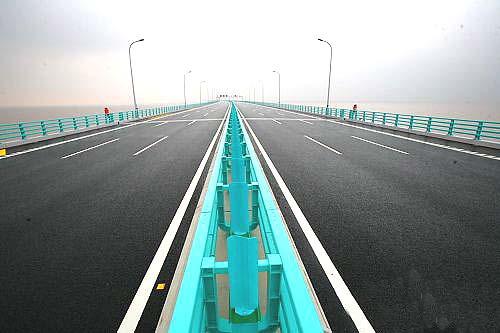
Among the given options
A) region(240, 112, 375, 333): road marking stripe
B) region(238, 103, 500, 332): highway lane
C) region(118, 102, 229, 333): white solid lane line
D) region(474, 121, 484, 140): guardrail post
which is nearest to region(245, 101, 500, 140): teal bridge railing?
region(474, 121, 484, 140): guardrail post

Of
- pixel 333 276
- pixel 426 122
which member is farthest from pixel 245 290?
pixel 426 122

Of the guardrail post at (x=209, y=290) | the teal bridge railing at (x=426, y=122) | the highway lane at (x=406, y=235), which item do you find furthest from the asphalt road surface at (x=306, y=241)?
the teal bridge railing at (x=426, y=122)

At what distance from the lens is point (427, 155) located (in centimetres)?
1082

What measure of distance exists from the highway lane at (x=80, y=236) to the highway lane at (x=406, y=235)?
97.5 inches

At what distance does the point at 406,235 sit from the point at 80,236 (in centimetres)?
560

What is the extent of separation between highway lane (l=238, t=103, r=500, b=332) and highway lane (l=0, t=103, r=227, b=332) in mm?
2476

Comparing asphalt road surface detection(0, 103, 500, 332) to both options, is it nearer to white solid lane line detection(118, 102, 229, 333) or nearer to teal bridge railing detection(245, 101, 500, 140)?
white solid lane line detection(118, 102, 229, 333)

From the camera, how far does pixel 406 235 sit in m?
4.36

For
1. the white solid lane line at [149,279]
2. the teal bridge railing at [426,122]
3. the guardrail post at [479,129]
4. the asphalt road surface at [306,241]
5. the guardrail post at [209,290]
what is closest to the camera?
the guardrail post at [209,290]

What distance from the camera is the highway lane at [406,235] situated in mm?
2840

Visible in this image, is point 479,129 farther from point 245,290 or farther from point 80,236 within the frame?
point 80,236

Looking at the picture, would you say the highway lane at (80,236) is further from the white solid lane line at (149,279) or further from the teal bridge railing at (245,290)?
the teal bridge railing at (245,290)

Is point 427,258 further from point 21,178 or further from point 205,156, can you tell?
point 21,178

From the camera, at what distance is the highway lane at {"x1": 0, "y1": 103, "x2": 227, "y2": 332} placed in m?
2.83
